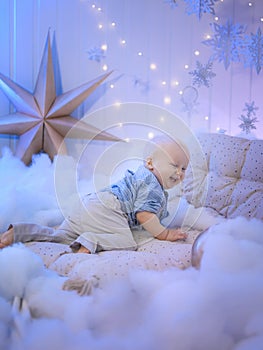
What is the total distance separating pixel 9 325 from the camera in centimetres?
73

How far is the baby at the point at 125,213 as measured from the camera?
4.39ft

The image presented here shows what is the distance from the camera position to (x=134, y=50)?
2.23m

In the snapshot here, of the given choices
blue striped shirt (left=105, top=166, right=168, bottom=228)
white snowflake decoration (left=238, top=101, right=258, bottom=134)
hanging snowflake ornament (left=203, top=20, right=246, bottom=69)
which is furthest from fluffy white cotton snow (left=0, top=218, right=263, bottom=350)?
hanging snowflake ornament (left=203, top=20, right=246, bottom=69)

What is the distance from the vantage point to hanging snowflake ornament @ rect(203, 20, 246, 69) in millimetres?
2182

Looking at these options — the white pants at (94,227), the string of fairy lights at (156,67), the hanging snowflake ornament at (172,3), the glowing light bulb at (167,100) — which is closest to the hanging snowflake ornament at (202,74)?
the string of fairy lights at (156,67)

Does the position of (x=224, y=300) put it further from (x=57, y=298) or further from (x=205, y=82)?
(x=205, y=82)

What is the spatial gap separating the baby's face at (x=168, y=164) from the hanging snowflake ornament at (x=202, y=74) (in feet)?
2.77

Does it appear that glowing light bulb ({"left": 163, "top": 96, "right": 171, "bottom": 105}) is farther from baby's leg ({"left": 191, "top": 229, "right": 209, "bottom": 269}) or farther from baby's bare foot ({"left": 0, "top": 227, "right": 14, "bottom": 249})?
baby's leg ({"left": 191, "top": 229, "right": 209, "bottom": 269})

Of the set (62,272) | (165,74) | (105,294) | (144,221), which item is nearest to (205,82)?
(165,74)

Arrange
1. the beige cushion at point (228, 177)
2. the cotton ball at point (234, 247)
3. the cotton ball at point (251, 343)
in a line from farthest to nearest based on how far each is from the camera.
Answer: the beige cushion at point (228, 177) → the cotton ball at point (234, 247) → the cotton ball at point (251, 343)

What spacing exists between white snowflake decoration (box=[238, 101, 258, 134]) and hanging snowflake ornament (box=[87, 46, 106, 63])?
2.77 ft

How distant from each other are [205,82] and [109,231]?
47.4 inches

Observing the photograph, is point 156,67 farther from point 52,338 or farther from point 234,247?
point 52,338

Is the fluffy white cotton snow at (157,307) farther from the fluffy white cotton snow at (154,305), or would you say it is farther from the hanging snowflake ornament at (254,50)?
the hanging snowflake ornament at (254,50)
